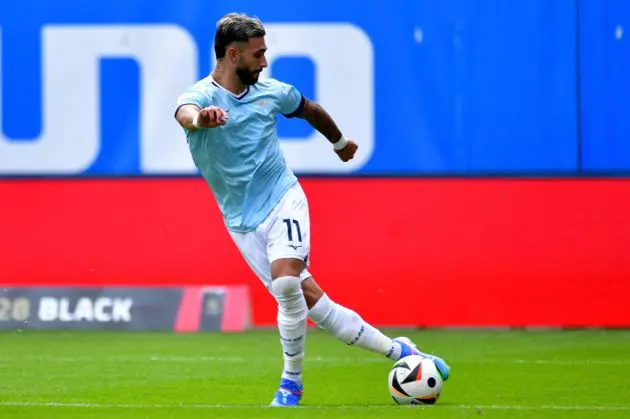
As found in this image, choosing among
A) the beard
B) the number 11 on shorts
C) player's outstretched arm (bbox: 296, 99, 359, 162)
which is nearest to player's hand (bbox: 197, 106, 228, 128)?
the beard

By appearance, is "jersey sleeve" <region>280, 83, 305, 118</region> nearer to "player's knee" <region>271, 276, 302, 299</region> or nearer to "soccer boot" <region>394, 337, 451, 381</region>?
"player's knee" <region>271, 276, 302, 299</region>

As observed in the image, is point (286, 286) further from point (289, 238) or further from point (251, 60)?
point (251, 60)

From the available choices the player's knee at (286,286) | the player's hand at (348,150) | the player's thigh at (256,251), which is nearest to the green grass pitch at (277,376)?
the player's knee at (286,286)

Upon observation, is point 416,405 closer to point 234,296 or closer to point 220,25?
point 220,25

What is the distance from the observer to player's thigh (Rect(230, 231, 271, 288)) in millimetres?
8328

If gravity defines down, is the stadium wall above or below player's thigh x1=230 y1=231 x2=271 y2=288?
below

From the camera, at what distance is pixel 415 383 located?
810 centimetres

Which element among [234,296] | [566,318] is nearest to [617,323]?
[566,318]

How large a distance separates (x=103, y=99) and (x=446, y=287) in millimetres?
3435

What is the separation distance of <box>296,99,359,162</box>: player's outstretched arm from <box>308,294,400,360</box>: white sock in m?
0.93

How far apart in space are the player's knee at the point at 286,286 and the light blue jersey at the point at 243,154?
400mm

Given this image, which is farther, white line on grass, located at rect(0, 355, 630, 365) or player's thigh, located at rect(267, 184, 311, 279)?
white line on grass, located at rect(0, 355, 630, 365)

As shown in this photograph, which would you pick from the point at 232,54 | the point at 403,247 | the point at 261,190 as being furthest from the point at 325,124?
the point at 403,247

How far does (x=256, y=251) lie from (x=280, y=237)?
0.23 m
